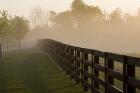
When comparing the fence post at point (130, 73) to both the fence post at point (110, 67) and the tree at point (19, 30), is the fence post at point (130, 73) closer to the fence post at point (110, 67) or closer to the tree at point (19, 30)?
the fence post at point (110, 67)

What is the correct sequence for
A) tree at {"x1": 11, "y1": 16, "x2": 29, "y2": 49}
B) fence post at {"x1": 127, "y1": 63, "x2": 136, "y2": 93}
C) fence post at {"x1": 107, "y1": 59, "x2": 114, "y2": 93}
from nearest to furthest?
1. fence post at {"x1": 127, "y1": 63, "x2": 136, "y2": 93}
2. fence post at {"x1": 107, "y1": 59, "x2": 114, "y2": 93}
3. tree at {"x1": 11, "y1": 16, "x2": 29, "y2": 49}

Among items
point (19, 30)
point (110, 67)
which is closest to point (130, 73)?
point (110, 67)

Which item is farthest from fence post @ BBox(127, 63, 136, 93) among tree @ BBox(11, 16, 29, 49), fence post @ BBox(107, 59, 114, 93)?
tree @ BBox(11, 16, 29, 49)

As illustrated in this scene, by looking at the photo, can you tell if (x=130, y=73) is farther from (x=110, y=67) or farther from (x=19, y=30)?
(x=19, y=30)

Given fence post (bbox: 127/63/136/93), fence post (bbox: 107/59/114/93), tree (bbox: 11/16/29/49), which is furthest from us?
tree (bbox: 11/16/29/49)

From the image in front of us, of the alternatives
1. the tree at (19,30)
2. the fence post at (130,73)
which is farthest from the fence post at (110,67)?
the tree at (19,30)

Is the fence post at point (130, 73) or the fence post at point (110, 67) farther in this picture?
the fence post at point (110, 67)

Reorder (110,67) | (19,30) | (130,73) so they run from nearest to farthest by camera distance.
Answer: (130,73), (110,67), (19,30)

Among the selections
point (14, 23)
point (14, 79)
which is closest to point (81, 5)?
point (14, 23)

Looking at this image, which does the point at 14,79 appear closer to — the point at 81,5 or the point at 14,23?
the point at 14,23

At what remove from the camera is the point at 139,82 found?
7.49m

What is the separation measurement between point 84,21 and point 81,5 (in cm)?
499

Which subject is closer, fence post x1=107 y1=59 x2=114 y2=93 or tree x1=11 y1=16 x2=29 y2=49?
fence post x1=107 y1=59 x2=114 y2=93

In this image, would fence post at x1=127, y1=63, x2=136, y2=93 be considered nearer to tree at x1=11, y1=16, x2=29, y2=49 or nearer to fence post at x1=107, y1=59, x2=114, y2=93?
fence post at x1=107, y1=59, x2=114, y2=93
